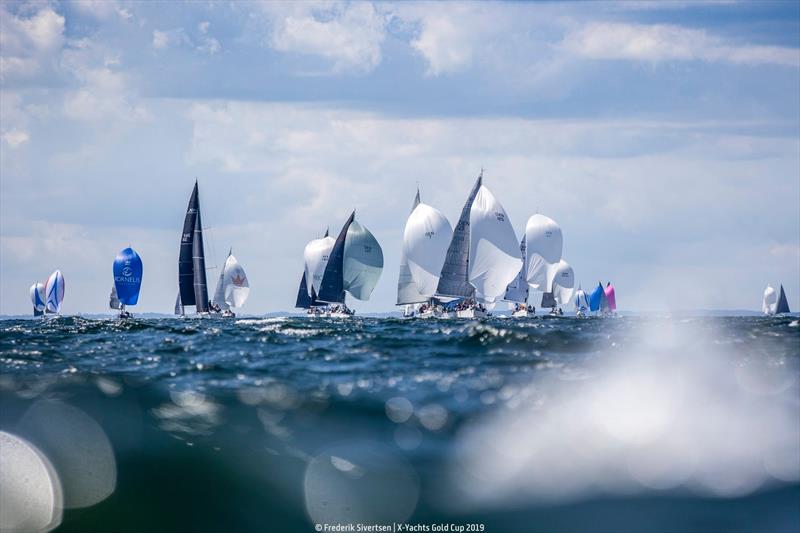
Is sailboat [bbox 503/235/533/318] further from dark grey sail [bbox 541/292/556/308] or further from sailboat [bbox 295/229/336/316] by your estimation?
sailboat [bbox 295/229/336/316]

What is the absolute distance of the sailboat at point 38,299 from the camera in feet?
412

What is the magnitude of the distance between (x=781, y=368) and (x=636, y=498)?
6630 millimetres

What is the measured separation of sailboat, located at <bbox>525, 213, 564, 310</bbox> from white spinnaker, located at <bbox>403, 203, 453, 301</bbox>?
19.1 meters

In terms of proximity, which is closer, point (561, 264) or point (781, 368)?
point (781, 368)

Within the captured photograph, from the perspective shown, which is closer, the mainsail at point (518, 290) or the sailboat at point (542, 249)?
the mainsail at point (518, 290)

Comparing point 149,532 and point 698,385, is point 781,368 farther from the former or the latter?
point 149,532

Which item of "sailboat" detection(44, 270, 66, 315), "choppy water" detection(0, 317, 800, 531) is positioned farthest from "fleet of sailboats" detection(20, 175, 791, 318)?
"choppy water" detection(0, 317, 800, 531)

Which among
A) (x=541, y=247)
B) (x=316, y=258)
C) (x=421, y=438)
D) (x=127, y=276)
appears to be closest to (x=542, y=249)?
(x=541, y=247)

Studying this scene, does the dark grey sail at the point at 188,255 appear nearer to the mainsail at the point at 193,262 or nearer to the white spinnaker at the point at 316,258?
the mainsail at the point at 193,262

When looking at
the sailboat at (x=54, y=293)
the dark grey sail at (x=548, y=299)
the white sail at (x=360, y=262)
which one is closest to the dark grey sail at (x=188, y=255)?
the white sail at (x=360, y=262)

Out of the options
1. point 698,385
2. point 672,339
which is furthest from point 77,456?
point 672,339

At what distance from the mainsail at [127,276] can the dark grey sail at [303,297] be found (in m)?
28.9

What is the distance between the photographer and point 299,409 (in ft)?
54.6

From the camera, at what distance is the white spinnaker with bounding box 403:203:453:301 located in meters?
86.1
